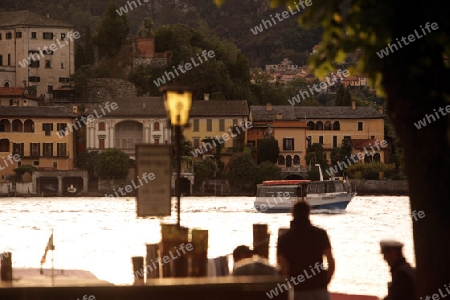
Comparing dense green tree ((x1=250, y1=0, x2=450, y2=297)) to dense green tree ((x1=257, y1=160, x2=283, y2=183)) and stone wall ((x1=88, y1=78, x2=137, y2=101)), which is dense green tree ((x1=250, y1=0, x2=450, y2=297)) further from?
stone wall ((x1=88, y1=78, x2=137, y2=101))

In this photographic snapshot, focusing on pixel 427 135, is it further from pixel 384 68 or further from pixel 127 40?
pixel 127 40

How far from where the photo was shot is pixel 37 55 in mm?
136625

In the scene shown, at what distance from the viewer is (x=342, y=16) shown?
27.8ft

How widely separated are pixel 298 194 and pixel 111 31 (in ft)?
237

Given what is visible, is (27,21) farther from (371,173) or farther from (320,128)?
(371,173)

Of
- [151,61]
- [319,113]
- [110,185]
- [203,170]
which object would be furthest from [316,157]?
[151,61]

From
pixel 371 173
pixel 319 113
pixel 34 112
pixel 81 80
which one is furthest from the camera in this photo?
pixel 81 80

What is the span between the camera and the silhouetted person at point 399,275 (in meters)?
10.4

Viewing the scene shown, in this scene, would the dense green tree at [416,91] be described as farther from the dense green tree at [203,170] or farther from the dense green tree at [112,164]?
the dense green tree at [112,164]

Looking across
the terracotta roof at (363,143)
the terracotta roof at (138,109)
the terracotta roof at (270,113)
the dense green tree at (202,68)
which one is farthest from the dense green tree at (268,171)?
the dense green tree at (202,68)

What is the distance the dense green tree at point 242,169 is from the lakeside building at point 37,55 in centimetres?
3478

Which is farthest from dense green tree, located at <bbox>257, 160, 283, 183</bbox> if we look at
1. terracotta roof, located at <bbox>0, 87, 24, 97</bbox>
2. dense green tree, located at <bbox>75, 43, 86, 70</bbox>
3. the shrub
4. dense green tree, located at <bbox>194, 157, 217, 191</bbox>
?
dense green tree, located at <bbox>75, 43, 86, 70</bbox>

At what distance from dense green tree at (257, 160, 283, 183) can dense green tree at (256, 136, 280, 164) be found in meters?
2.59

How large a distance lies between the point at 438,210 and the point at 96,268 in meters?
29.5
